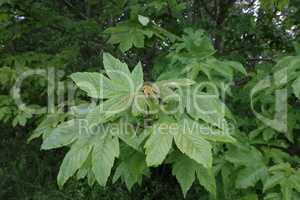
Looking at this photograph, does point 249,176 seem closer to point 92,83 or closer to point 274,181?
point 274,181

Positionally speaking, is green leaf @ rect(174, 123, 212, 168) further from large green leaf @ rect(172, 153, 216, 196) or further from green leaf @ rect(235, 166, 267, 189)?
green leaf @ rect(235, 166, 267, 189)

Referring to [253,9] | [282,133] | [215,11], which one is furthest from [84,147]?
[253,9]

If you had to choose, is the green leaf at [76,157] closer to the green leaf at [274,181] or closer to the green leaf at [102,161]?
the green leaf at [102,161]

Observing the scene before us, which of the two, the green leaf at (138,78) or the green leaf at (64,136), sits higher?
the green leaf at (138,78)

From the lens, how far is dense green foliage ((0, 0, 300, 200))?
3.72ft

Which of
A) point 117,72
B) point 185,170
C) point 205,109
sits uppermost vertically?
point 117,72

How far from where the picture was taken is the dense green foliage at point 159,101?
44.7 inches

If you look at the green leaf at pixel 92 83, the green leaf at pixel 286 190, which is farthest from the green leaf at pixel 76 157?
the green leaf at pixel 286 190

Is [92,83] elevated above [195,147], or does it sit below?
above

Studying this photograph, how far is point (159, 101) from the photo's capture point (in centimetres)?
121

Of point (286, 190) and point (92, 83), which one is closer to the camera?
point (92, 83)

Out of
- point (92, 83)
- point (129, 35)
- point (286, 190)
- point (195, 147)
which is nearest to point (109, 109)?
point (92, 83)

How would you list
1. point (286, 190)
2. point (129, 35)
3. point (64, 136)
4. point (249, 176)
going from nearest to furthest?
point (64, 136)
point (286, 190)
point (249, 176)
point (129, 35)

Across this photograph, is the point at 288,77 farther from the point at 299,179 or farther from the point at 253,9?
the point at 253,9
